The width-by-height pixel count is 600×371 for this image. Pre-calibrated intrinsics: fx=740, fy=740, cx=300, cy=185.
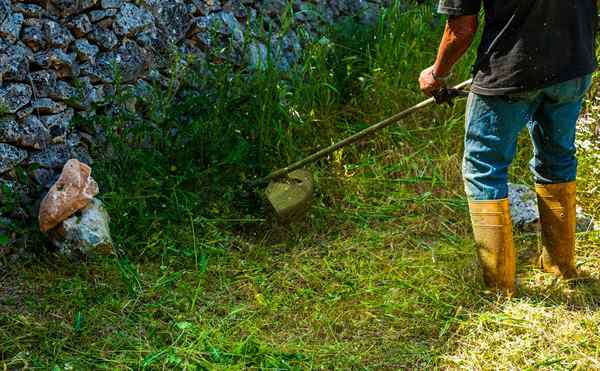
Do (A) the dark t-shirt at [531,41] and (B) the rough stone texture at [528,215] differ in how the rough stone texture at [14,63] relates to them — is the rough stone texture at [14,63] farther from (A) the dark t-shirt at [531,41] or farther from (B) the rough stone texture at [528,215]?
(B) the rough stone texture at [528,215]

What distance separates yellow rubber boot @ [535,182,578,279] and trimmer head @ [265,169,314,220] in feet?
4.45

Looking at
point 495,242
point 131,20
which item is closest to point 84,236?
point 131,20

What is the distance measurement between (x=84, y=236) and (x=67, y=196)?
0.74ft

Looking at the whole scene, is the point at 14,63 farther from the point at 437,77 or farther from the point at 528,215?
the point at 528,215

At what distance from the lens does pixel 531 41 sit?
10.4 feet

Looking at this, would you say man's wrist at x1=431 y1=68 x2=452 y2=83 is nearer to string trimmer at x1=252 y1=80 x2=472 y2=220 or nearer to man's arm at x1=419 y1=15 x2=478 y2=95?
man's arm at x1=419 y1=15 x2=478 y2=95

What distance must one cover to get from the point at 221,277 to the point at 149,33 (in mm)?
1583

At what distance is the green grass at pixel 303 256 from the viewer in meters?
3.37

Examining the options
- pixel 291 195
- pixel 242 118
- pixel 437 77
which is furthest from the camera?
pixel 242 118

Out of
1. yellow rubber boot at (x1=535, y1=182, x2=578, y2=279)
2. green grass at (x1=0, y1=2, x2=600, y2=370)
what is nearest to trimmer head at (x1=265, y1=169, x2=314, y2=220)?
green grass at (x1=0, y1=2, x2=600, y2=370)

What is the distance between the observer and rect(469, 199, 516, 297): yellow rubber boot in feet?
11.5

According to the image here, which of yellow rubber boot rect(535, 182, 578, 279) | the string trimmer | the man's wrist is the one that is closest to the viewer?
the man's wrist

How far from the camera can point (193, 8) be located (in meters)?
4.75

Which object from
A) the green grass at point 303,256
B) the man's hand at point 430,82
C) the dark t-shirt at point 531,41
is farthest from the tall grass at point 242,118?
the dark t-shirt at point 531,41
